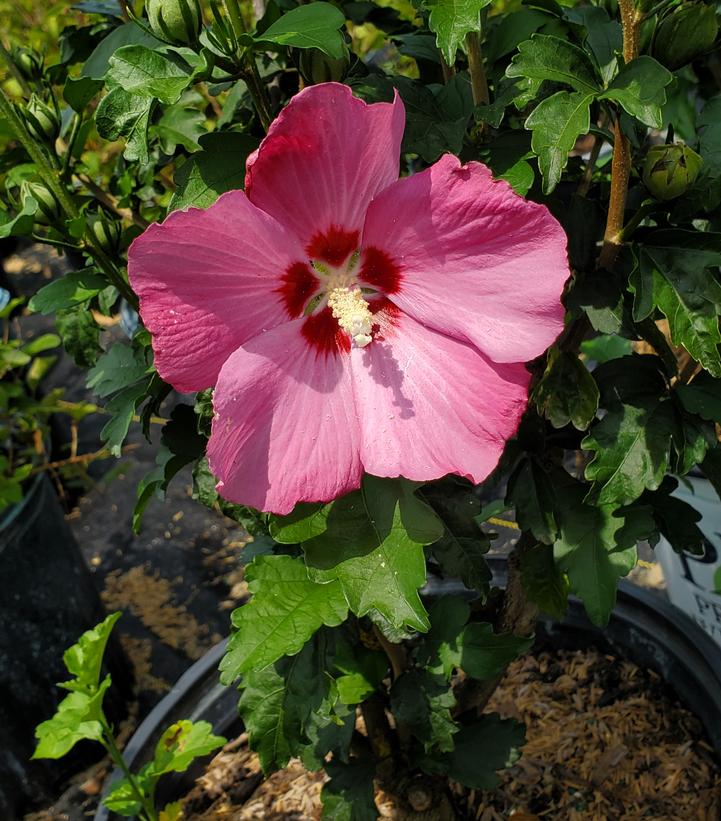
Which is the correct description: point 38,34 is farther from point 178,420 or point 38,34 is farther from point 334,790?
point 334,790

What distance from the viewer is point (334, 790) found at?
47.3 inches

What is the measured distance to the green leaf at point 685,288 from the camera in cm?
71

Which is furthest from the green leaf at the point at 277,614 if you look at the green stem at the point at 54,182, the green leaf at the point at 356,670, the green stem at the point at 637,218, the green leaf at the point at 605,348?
the green leaf at the point at 605,348

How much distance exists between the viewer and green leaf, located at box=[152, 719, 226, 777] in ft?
4.08

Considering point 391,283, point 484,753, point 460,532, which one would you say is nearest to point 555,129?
point 391,283

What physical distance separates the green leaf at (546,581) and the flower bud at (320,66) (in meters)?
0.61

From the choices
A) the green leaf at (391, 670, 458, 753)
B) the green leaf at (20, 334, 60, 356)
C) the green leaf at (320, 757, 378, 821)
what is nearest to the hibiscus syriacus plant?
the green leaf at (391, 670, 458, 753)

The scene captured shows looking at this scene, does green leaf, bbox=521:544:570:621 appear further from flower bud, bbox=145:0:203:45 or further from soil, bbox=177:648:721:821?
flower bud, bbox=145:0:203:45

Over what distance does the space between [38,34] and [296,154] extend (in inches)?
62.0

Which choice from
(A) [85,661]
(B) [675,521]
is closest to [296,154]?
(B) [675,521]

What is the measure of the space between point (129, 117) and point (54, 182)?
0.15m

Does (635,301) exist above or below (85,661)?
above

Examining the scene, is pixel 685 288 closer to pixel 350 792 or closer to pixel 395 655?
pixel 395 655

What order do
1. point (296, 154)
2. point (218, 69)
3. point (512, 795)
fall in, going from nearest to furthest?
point (296, 154)
point (218, 69)
point (512, 795)
